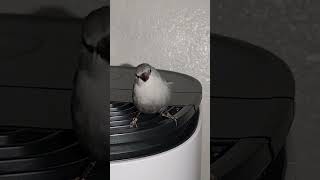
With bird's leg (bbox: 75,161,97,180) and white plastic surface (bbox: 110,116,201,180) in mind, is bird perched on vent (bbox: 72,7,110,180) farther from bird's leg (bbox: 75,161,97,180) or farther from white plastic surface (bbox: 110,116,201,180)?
white plastic surface (bbox: 110,116,201,180)

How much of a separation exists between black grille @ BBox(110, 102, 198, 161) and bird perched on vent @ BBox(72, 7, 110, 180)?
0.19 meters

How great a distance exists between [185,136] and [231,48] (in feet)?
0.63

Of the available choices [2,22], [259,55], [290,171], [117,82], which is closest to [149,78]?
[117,82]

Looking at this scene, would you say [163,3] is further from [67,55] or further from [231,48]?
[67,55]

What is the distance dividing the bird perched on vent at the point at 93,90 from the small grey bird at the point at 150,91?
10.3 inches

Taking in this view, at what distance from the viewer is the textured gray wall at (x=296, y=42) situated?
2.38 ft

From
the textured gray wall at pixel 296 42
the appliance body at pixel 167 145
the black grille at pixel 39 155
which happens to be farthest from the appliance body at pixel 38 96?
the textured gray wall at pixel 296 42

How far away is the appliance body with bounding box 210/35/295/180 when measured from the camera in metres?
0.75

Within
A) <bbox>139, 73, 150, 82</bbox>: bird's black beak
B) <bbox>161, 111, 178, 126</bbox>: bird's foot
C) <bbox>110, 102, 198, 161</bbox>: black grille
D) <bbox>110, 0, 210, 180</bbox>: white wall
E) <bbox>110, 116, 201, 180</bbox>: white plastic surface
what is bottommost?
<bbox>110, 116, 201, 180</bbox>: white plastic surface

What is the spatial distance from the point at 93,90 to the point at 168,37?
0.37m

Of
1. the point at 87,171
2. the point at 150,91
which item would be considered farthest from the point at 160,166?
the point at 87,171

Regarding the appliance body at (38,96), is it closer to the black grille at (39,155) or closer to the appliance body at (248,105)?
the black grille at (39,155)

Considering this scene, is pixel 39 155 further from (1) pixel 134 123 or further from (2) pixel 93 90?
(1) pixel 134 123

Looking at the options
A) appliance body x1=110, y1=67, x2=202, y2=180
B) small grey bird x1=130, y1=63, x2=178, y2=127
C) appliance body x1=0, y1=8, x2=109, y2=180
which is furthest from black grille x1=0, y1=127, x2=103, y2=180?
small grey bird x1=130, y1=63, x2=178, y2=127
